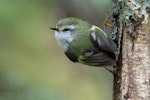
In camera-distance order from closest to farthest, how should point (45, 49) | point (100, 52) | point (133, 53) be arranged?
point (133, 53) → point (100, 52) → point (45, 49)

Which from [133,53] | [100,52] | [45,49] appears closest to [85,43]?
[100,52]

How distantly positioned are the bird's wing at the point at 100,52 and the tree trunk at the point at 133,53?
0.30 ft

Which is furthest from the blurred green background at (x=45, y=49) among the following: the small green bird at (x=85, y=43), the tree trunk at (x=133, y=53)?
the tree trunk at (x=133, y=53)

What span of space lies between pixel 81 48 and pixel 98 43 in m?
0.14

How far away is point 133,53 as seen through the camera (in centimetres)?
347

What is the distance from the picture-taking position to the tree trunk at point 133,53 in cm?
343

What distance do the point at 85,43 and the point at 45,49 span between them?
397cm

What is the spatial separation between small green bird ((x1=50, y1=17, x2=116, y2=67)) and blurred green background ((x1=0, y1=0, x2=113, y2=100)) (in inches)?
77.8

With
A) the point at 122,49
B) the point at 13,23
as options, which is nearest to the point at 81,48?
the point at 122,49

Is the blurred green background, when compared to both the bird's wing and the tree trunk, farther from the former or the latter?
the tree trunk

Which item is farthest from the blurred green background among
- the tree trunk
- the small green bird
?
the tree trunk

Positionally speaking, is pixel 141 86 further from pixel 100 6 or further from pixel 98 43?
pixel 100 6

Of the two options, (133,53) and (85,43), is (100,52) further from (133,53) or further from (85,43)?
(133,53)

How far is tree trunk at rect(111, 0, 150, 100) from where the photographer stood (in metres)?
3.43
